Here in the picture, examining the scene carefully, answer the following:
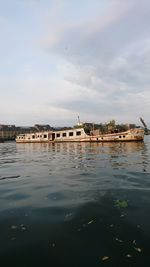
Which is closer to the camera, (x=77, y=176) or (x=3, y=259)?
(x=3, y=259)

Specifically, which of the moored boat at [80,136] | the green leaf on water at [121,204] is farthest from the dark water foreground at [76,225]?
the moored boat at [80,136]

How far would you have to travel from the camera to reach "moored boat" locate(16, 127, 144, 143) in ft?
195

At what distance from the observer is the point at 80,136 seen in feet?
232

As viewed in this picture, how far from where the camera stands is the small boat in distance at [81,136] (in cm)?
5950

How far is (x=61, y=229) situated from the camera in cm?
697

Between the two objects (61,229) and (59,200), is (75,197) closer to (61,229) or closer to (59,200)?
(59,200)

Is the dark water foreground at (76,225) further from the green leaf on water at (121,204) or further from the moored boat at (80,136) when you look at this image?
the moored boat at (80,136)

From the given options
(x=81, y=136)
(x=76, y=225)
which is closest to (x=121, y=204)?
(x=76, y=225)

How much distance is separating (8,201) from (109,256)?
5.59 meters

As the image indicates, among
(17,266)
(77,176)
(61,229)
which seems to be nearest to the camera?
(17,266)

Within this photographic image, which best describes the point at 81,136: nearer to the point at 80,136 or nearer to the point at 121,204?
the point at 80,136

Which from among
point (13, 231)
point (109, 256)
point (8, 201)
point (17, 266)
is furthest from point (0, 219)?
point (109, 256)

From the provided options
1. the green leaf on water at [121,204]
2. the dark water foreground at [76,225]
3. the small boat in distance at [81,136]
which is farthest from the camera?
the small boat in distance at [81,136]

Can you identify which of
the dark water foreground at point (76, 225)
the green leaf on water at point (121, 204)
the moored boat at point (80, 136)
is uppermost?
the moored boat at point (80, 136)
